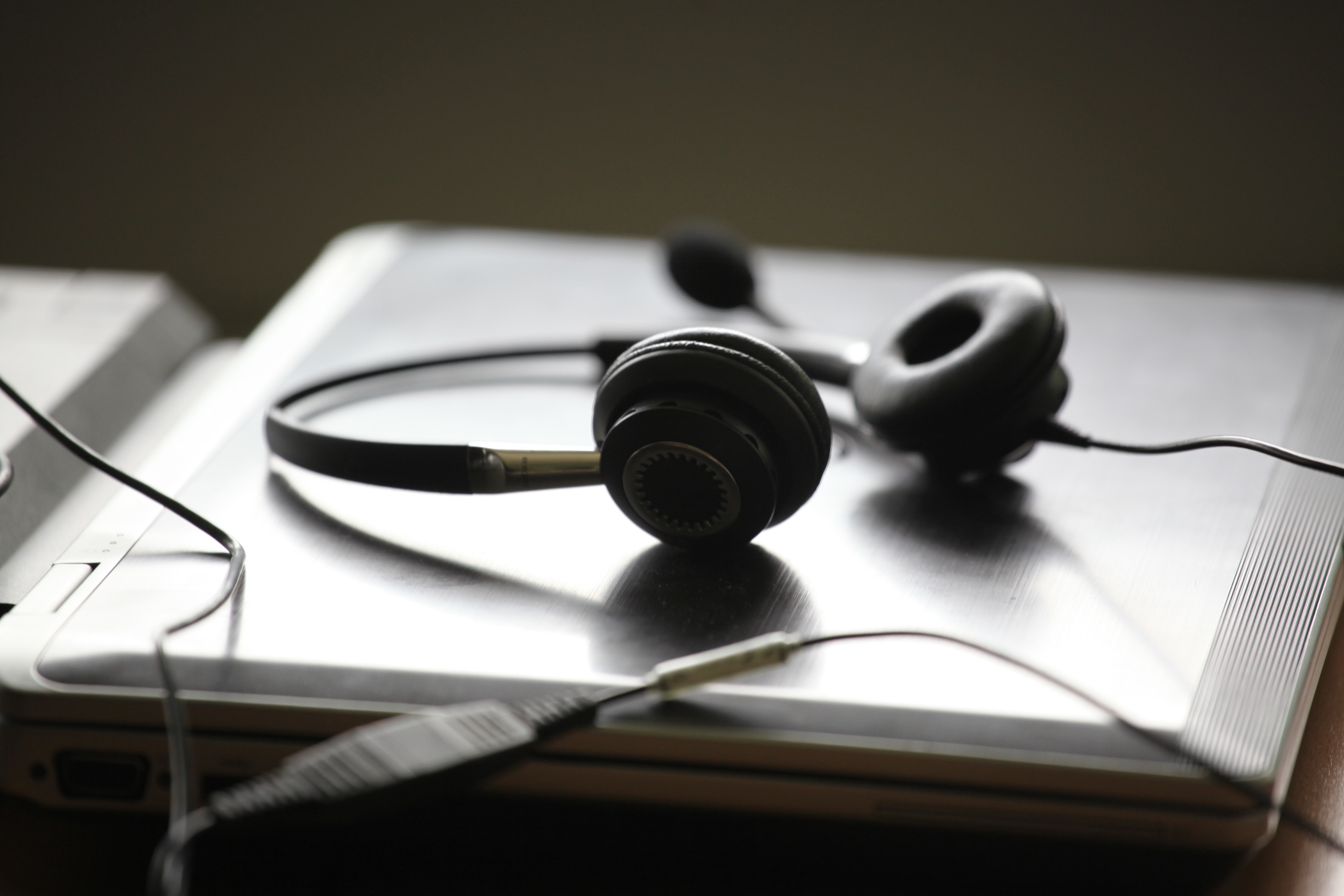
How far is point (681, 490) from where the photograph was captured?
476 millimetres

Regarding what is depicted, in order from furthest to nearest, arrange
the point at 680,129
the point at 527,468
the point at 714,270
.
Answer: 1. the point at 680,129
2. the point at 714,270
3. the point at 527,468

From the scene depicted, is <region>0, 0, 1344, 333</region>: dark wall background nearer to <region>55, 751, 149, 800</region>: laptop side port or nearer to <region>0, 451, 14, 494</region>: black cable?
<region>0, 451, 14, 494</region>: black cable

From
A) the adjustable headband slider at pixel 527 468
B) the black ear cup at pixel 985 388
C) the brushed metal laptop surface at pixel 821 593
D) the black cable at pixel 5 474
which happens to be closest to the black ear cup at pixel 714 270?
the brushed metal laptop surface at pixel 821 593

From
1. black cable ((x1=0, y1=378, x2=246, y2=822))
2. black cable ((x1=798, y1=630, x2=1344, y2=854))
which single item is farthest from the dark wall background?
black cable ((x1=798, y1=630, x2=1344, y2=854))

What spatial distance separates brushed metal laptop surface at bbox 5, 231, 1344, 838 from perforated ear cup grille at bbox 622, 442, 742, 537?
0.02m

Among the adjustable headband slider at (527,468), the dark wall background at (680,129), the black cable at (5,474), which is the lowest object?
the dark wall background at (680,129)

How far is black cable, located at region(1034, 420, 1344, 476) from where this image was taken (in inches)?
21.4

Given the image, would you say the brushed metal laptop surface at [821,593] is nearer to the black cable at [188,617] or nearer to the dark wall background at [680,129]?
the black cable at [188,617]

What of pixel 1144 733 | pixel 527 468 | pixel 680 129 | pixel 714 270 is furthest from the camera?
pixel 680 129

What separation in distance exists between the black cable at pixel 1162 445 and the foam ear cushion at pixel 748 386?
15cm

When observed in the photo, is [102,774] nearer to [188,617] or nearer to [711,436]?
[188,617]

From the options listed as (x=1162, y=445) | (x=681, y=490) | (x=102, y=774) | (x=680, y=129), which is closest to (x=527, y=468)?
(x=681, y=490)

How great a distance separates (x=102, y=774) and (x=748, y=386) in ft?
0.89

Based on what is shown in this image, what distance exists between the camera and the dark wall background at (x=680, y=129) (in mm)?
1596
